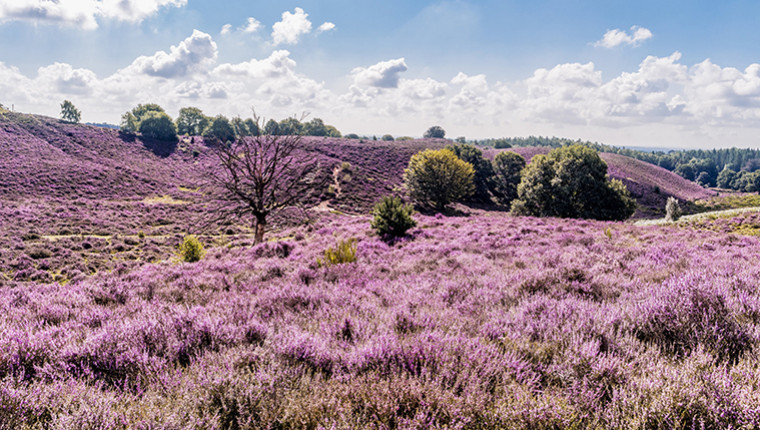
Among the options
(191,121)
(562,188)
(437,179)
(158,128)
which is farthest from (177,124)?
(562,188)

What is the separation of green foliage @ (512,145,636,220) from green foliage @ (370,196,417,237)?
2741 centimetres

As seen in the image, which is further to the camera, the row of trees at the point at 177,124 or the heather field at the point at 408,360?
the row of trees at the point at 177,124

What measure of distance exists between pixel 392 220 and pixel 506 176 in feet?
190

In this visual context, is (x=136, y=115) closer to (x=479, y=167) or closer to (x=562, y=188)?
(x=479, y=167)

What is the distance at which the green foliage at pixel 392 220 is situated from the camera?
15.3m

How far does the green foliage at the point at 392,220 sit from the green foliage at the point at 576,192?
89.9ft

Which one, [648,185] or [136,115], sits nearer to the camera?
[648,185]

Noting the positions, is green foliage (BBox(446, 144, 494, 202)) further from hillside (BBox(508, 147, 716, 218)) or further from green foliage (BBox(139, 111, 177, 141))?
green foliage (BBox(139, 111, 177, 141))

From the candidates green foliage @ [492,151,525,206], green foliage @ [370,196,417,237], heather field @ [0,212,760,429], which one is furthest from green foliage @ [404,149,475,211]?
heather field @ [0,212,760,429]

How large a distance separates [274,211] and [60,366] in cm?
1593

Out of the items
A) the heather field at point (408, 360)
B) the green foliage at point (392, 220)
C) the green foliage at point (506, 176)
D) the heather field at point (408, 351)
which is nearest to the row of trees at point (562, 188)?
the green foliage at point (506, 176)

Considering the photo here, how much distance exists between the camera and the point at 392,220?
15328 mm

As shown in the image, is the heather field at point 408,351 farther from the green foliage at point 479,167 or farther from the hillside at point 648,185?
the hillside at point 648,185

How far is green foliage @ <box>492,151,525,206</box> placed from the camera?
2566 inches
